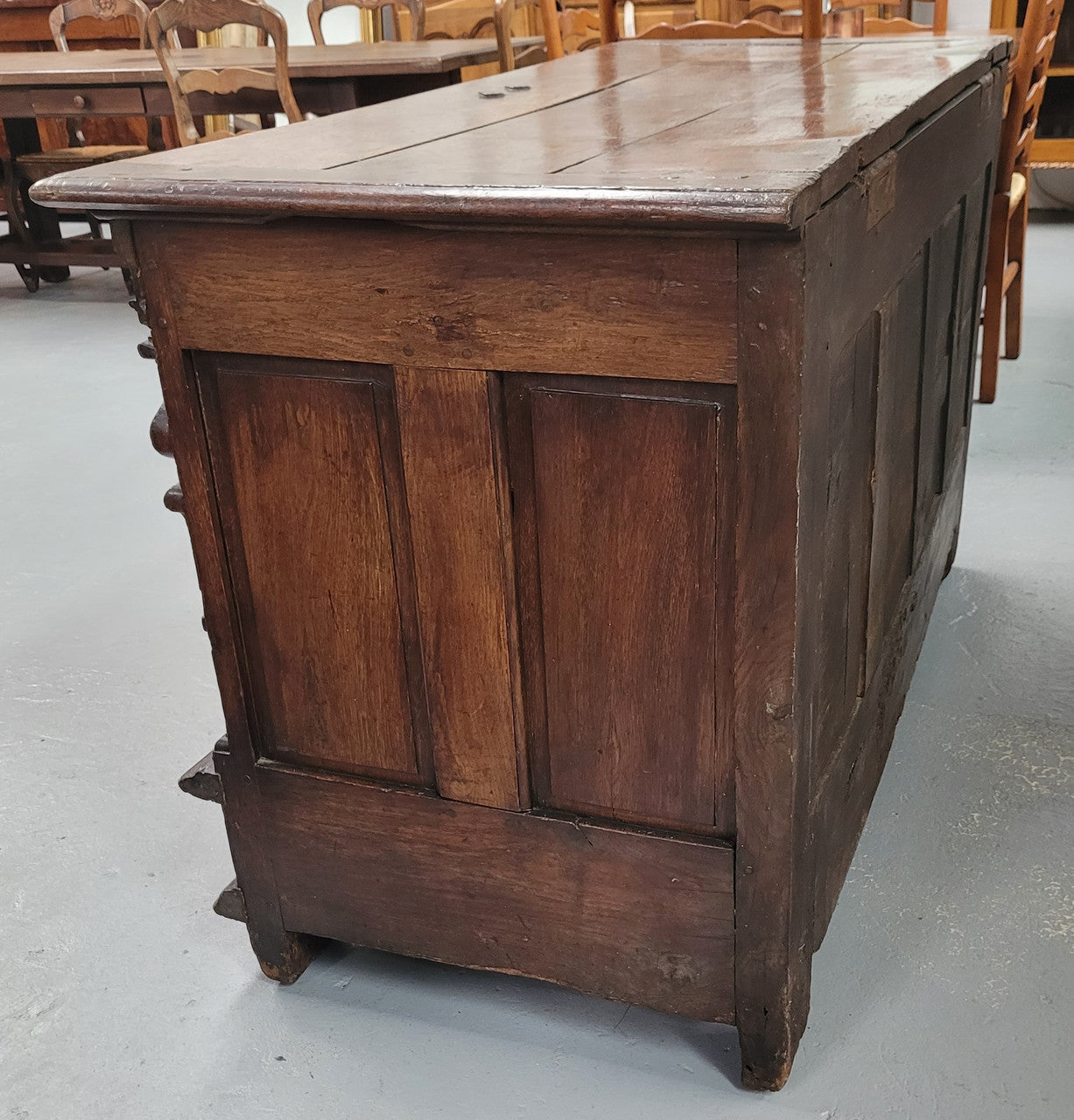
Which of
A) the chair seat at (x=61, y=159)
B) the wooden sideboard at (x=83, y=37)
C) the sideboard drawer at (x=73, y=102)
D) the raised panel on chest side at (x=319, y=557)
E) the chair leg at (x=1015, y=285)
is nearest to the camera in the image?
the raised panel on chest side at (x=319, y=557)

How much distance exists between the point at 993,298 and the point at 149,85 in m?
2.98

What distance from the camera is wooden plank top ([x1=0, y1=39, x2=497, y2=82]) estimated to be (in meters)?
4.04

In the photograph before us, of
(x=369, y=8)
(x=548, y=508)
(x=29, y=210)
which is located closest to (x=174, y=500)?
(x=548, y=508)

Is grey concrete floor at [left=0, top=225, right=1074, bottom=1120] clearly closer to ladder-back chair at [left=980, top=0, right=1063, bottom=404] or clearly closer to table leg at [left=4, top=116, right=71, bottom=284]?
ladder-back chair at [left=980, top=0, right=1063, bottom=404]

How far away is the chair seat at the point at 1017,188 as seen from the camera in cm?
321

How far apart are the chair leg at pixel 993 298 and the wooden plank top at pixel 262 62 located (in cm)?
179

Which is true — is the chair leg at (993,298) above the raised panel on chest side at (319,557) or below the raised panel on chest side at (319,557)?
below

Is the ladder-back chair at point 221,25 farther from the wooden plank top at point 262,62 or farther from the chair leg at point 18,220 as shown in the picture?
the chair leg at point 18,220

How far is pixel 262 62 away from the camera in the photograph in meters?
4.24

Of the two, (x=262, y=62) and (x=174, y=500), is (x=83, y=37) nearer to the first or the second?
(x=262, y=62)

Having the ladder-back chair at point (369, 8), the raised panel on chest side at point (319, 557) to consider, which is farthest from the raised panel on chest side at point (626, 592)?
the ladder-back chair at point (369, 8)

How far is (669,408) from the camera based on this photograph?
1132 millimetres

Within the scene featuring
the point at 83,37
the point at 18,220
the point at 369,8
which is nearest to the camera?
the point at 369,8

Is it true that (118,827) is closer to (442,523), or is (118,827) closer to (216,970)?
(216,970)
